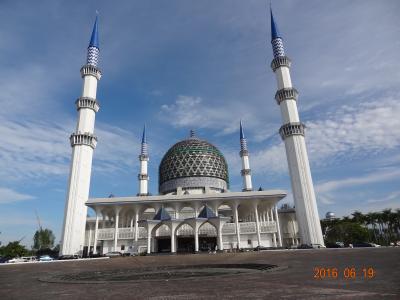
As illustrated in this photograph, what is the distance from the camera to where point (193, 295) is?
258 inches

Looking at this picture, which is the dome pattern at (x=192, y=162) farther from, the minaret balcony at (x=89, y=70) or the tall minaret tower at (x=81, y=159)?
the minaret balcony at (x=89, y=70)

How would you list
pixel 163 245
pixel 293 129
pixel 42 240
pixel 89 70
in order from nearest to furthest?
pixel 293 129 < pixel 163 245 < pixel 89 70 < pixel 42 240

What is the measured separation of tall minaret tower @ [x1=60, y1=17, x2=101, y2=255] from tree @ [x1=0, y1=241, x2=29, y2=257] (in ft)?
79.3

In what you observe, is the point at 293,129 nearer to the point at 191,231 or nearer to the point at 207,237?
the point at 207,237

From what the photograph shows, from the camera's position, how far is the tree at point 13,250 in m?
52.6

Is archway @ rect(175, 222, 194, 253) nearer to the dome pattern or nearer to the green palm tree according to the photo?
the dome pattern

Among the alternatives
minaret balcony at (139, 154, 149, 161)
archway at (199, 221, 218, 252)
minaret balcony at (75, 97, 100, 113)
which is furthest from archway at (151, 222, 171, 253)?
minaret balcony at (139, 154, 149, 161)

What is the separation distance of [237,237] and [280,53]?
28.1m

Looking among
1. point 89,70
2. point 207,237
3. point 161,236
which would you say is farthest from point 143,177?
point 89,70

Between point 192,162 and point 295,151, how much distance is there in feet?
64.3

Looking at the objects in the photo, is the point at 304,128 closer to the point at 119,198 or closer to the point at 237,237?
the point at 237,237

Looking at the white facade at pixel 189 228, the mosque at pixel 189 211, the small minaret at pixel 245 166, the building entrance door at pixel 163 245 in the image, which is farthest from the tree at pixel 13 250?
the small minaret at pixel 245 166

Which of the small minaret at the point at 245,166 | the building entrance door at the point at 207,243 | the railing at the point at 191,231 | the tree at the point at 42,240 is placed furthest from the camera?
the tree at the point at 42,240

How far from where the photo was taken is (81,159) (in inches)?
1593
